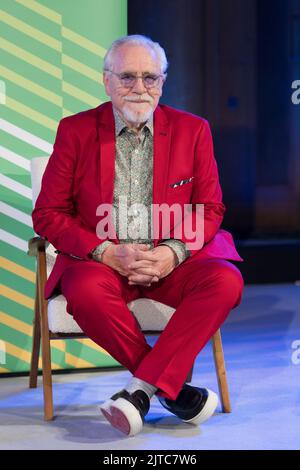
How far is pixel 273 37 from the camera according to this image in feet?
28.3

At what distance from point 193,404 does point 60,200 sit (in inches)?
39.7

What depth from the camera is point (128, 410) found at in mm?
3385

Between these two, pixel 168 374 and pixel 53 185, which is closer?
pixel 168 374

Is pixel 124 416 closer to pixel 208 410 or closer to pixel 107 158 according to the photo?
pixel 208 410

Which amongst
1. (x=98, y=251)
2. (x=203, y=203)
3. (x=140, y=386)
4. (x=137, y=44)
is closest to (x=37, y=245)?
(x=98, y=251)

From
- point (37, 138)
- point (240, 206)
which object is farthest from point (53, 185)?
point (240, 206)

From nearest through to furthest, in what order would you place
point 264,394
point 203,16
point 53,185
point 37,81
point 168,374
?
1. point 168,374
2. point 53,185
3. point 264,394
4. point 37,81
5. point 203,16

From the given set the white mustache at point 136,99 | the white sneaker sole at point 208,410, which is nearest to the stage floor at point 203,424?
the white sneaker sole at point 208,410

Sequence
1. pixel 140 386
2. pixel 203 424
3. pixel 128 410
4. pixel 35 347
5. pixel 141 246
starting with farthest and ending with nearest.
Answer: pixel 35 347, pixel 141 246, pixel 203 424, pixel 140 386, pixel 128 410

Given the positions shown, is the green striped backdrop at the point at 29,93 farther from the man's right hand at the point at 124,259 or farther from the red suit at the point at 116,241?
the man's right hand at the point at 124,259

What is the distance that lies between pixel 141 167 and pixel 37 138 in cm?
83

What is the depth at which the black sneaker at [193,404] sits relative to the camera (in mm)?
3566

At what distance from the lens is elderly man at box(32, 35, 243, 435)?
3.59 metres

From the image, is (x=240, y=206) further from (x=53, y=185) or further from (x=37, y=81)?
(x=53, y=185)
